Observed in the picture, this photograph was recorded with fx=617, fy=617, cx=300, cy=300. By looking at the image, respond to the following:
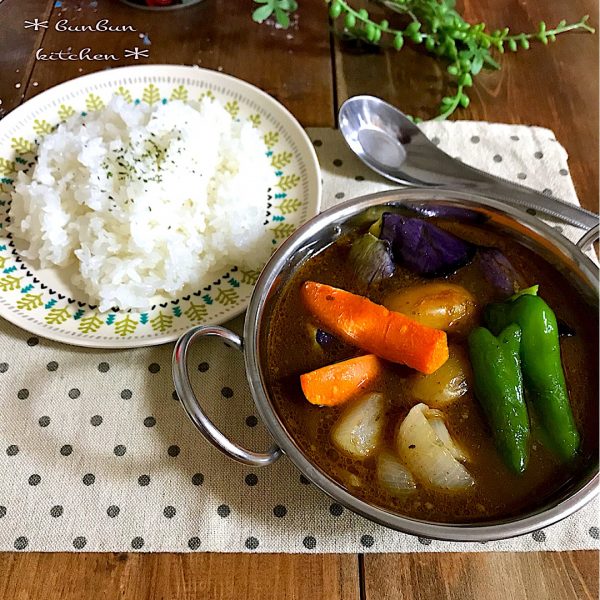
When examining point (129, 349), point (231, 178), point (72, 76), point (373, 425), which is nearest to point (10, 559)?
point (129, 349)

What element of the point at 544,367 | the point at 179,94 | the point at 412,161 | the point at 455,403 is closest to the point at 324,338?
the point at 455,403

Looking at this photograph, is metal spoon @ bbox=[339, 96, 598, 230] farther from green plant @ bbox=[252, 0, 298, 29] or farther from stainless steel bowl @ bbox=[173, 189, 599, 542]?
green plant @ bbox=[252, 0, 298, 29]

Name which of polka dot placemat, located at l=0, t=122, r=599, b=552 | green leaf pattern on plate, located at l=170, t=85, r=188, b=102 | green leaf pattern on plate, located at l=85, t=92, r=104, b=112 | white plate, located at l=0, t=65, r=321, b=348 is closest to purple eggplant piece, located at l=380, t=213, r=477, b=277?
white plate, located at l=0, t=65, r=321, b=348

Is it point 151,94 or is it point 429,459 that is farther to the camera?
point 151,94

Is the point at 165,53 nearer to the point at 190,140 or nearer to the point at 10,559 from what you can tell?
the point at 190,140

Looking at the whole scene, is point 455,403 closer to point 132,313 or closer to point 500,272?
point 500,272

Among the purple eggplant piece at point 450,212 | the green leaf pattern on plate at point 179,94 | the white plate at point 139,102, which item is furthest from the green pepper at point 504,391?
the green leaf pattern on plate at point 179,94
